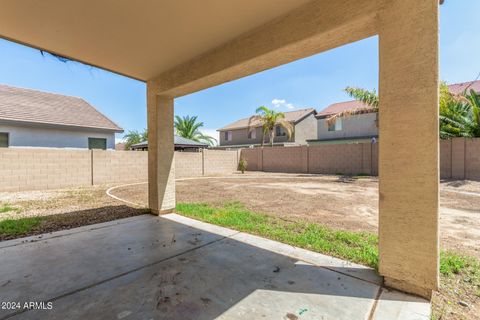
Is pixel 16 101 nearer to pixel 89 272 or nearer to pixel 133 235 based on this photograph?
pixel 133 235

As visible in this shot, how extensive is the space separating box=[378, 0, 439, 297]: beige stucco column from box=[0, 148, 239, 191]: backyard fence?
40.1 ft

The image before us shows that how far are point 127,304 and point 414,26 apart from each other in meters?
3.60

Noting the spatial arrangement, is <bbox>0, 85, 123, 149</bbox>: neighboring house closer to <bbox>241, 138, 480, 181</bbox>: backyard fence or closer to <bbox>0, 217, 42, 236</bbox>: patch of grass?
<bbox>0, 217, 42, 236</bbox>: patch of grass

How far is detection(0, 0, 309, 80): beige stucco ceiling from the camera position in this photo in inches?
106

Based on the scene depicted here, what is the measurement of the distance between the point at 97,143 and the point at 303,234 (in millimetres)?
15166

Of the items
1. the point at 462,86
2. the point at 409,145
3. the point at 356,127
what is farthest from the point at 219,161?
the point at 462,86

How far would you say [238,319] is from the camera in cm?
190

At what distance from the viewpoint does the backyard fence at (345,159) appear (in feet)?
35.7

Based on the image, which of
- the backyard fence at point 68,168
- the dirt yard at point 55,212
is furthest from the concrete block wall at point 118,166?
the dirt yard at point 55,212

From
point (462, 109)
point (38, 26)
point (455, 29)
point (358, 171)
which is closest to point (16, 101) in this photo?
point (38, 26)

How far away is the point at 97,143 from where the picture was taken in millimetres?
15008

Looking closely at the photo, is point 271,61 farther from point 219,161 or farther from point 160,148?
point 219,161

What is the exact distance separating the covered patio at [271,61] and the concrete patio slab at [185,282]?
1.0 inches

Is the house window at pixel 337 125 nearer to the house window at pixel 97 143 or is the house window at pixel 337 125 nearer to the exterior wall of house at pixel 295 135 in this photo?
the exterior wall of house at pixel 295 135
